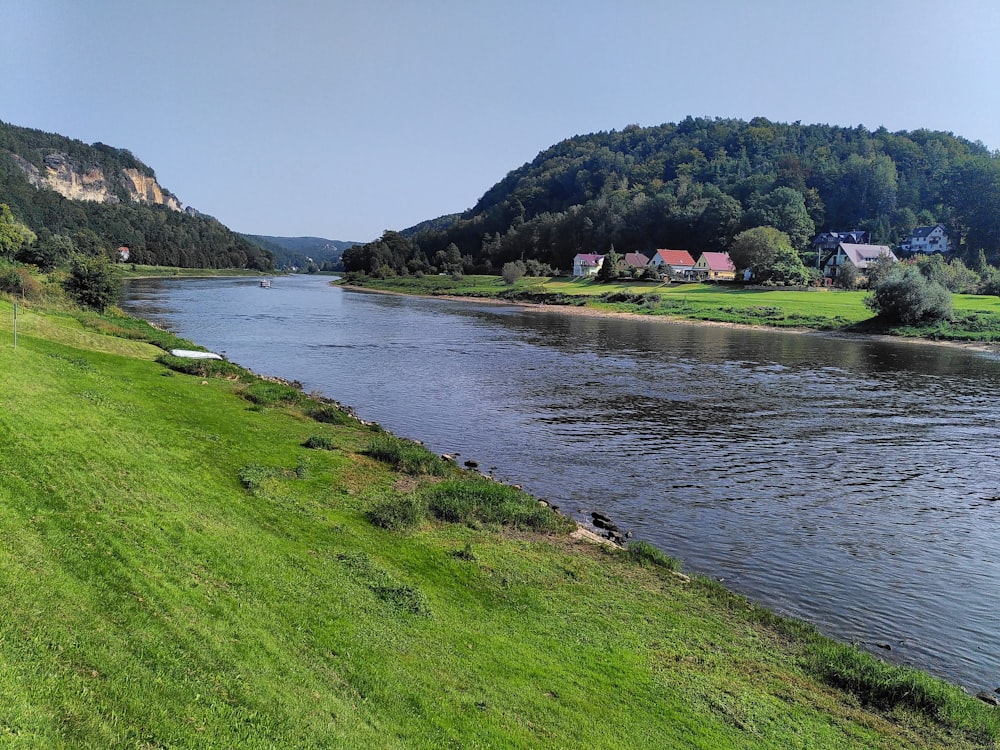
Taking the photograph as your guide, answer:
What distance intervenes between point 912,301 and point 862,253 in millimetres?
67714

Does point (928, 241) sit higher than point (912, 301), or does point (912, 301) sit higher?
point (928, 241)

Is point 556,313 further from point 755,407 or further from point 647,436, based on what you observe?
point 647,436

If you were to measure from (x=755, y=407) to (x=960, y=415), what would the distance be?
1035cm

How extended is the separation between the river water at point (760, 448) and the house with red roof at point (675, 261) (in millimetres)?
88242

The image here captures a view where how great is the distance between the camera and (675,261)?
501ft

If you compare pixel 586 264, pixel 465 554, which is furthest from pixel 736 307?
pixel 465 554

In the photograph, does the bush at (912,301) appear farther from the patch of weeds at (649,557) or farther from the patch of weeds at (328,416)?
the patch of weeds at (649,557)

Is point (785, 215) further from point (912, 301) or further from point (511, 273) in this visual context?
point (912, 301)

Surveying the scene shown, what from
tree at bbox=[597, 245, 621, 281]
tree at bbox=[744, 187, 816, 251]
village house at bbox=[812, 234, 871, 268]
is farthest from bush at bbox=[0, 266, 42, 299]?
tree at bbox=[744, 187, 816, 251]

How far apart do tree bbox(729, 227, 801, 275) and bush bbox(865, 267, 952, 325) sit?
4401cm

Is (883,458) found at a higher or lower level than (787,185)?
lower

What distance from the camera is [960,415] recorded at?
116 ft

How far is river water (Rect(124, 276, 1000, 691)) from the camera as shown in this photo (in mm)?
15250

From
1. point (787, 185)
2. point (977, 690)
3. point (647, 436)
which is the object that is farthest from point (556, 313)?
point (787, 185)
